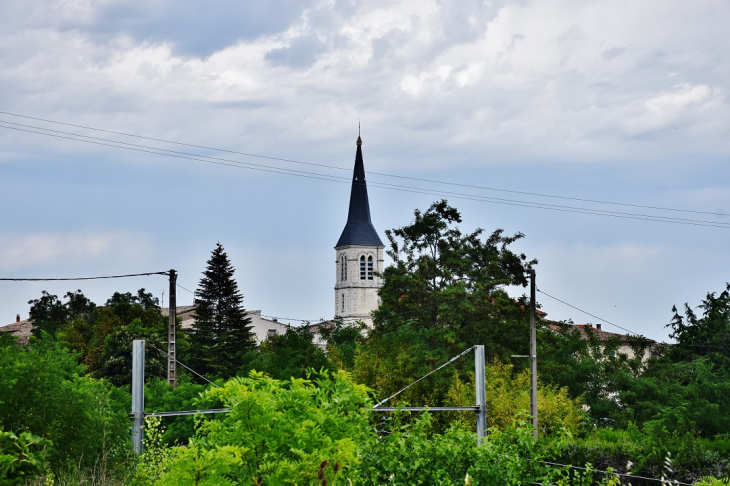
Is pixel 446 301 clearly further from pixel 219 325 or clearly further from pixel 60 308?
pixel 60 308

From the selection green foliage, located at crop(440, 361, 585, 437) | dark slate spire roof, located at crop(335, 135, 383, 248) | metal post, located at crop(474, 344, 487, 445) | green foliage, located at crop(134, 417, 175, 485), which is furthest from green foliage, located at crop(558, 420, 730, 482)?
dark slate spire roof, located at crop(335, 135, 383, 248)

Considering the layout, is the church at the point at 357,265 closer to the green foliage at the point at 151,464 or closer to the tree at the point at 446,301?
the tree at the point at 446,301

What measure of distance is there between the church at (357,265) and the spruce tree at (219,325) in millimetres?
47338

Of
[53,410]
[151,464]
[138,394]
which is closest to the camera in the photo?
[151,464]

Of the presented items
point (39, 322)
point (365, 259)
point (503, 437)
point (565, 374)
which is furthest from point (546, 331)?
point (365, 259)

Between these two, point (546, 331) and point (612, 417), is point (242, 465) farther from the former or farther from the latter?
point (612, 417)

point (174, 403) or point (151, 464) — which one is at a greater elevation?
point (151, 464)

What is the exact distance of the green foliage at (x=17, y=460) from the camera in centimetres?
436

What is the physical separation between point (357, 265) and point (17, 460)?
107 meters

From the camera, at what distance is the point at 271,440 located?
6805mm

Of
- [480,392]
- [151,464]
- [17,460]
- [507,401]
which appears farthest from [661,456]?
[17,460]

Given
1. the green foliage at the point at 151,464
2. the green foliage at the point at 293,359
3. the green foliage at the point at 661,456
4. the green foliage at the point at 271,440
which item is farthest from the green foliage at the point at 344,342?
the green foliage at the point at 271,440

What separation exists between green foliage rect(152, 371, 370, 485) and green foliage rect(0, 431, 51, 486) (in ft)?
5.76

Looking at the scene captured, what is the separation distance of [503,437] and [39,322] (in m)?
72.8
